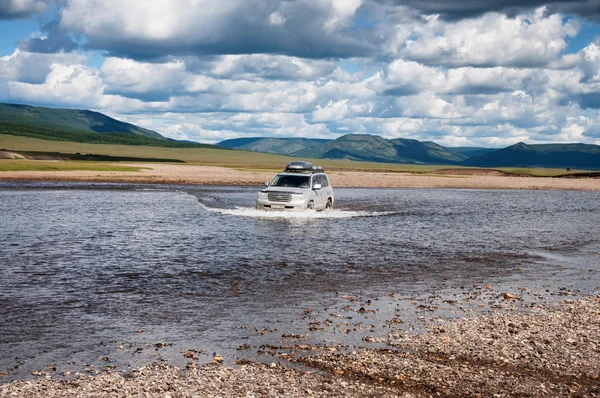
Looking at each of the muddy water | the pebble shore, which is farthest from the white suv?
the pebble shore

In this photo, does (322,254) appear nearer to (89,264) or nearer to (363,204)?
(89,264)

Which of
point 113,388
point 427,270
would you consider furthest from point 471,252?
point 113,388

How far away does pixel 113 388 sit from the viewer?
8484 millimetres

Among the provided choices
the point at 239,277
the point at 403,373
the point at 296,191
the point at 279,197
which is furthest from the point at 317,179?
the point at 403,373

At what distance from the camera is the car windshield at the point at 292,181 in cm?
3489

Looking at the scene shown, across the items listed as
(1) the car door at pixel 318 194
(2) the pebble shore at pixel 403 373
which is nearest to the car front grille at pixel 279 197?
(1) the car door at pixel 318 194

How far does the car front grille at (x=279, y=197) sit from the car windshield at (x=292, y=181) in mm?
1171

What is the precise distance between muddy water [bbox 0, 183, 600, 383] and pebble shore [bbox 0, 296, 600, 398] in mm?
683

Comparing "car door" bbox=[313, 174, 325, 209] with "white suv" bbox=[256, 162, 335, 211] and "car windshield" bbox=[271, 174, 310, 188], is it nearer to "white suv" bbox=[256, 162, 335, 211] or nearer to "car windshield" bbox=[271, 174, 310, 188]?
"white suv" bbox=[256, 162, 335, 211]

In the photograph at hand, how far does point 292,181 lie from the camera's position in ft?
115

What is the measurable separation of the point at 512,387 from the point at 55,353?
7008mm

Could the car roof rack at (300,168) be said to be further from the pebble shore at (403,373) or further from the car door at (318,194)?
the pebble shore at (403,373)

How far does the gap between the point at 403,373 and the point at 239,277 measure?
27.6 feet

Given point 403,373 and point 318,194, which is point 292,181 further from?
point 403,373
